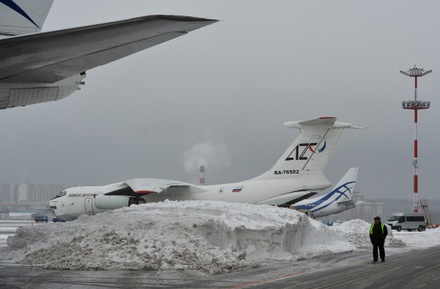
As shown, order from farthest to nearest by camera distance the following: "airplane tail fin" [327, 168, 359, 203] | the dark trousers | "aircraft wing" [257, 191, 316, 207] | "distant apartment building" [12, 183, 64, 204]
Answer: "distant apartment building" [12, 183, 64, 204] → "airplane tail fin" [327, 168, 359, 203] → "aircraft wing" [257, 191, 316, 207] → the dark trousers

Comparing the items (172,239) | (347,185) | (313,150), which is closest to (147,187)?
(313,150)

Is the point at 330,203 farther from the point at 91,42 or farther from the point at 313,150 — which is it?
the point at 91,42

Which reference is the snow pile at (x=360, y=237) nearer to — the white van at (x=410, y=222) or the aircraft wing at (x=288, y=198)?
the aircraft wing at (x=288, y=198)

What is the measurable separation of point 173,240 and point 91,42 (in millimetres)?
8163

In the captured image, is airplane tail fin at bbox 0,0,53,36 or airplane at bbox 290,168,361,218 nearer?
airplane tail fin at bbox 0,0,53,36

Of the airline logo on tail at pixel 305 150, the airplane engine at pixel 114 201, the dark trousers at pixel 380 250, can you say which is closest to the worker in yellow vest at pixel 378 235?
the dark trousers at pixel 380 250

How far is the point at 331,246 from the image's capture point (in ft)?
72.3

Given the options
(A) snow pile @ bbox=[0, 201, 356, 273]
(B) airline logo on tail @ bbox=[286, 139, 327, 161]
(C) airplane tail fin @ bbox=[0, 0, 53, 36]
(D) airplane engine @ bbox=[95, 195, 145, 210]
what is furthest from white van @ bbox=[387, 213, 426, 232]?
(C) airplane tail fin @ bbox=[0, 0, 53, 36]

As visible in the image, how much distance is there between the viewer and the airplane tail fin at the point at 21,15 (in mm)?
12539

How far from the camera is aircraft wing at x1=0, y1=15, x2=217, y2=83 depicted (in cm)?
838

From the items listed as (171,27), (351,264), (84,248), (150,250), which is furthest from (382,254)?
(171,27)

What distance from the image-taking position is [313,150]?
94.2 feet

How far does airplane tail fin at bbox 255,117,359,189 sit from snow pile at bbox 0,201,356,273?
24.8 ft

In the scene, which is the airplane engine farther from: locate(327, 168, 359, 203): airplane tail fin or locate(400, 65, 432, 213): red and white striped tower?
locate(400, 65, 432, 213): red and white striped tower
